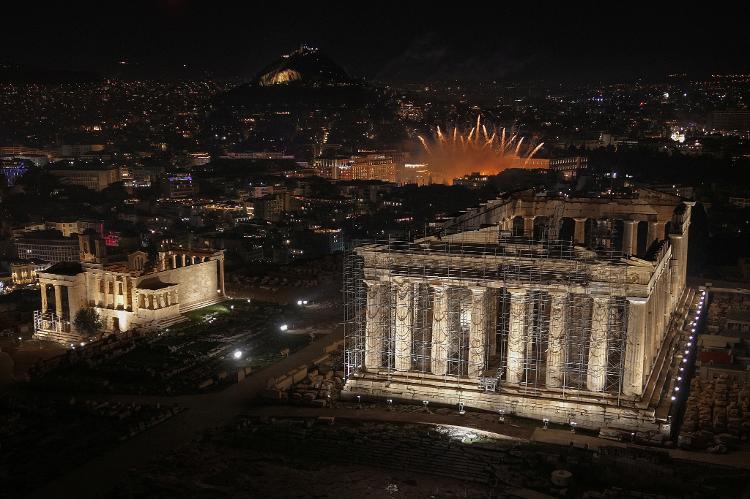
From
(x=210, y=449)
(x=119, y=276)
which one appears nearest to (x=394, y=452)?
(x=210, y=449)

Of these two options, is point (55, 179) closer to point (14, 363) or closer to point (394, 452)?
point (14, 363)

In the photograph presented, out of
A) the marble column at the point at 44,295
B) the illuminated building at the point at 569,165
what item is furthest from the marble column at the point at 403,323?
the illuminated building at the point at 569,165

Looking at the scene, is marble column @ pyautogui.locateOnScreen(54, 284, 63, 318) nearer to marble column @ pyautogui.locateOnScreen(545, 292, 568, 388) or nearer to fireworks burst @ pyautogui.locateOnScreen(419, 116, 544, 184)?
marble column @ pyautogui.locateOnScreen(545, 292, 568, 388)

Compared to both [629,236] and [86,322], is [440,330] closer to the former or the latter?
[629,236]

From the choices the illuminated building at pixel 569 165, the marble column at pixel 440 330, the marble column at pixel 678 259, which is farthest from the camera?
the illuminated building at pixel 569 165

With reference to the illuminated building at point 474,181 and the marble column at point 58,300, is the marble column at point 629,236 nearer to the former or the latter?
the marble column at point 58,300

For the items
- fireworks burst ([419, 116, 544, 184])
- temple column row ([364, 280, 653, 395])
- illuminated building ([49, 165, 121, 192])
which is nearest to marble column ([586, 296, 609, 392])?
temple column row ([364, 280, 653, 395])

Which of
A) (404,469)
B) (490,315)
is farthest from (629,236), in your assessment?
(404,469)

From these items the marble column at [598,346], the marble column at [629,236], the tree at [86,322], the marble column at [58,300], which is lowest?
the tree at [86,322]
